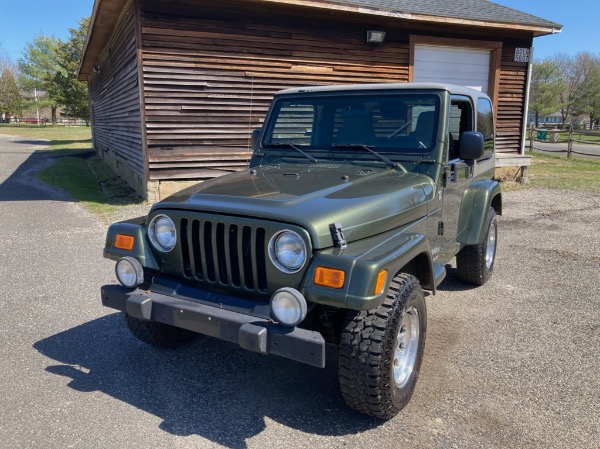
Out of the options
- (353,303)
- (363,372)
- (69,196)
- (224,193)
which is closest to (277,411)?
(363,372)

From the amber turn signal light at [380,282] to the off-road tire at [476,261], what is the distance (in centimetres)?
258

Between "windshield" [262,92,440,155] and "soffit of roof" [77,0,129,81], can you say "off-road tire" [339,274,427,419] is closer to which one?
"windshield" [262,92,440,155]

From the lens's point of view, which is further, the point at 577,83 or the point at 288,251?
the point at 577,83

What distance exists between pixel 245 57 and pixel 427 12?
3.90 meters

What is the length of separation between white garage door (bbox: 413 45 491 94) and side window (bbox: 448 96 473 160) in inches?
291

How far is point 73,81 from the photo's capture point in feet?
113

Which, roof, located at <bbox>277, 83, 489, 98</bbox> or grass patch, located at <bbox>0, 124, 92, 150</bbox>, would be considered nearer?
roof, located at <bbox>277, 83, 489, 98</bbox>

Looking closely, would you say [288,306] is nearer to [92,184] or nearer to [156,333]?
[156,333]

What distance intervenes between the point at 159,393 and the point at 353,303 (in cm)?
152

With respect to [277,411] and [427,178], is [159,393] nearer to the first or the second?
[277,411]

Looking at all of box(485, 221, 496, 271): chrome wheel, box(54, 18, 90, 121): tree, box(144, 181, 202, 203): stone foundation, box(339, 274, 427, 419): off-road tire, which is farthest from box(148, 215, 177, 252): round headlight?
box(54, 18, 90, 121): tree

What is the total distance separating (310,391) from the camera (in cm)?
314

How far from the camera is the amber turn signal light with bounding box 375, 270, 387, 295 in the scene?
238cm

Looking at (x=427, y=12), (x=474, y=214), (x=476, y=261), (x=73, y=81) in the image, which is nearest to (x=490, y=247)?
(x=476, y=261)
